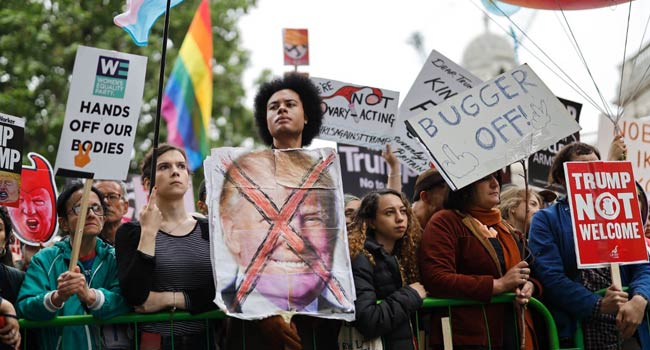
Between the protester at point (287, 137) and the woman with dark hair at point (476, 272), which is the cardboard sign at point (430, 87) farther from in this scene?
the woman with dark hair at point (476, 272)

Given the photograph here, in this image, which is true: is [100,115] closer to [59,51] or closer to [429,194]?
[429,194]

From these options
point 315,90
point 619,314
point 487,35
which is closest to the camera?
point 619,314

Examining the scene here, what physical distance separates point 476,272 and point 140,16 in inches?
110

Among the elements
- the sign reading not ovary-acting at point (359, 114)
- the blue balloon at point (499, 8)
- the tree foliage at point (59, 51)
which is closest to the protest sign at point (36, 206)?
the sign reading not ovary-acting at point (359, 114)

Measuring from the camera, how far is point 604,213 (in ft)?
18.8

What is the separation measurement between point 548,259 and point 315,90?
1733 mm

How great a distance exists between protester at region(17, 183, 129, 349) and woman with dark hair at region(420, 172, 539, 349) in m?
1.71

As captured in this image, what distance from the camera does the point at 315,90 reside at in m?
6.10

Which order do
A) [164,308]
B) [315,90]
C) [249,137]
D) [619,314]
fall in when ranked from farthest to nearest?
1. [249,137]
2. [315,90]
3. [619,314]
4. [164,308]

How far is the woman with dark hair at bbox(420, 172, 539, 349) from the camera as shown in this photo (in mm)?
5441

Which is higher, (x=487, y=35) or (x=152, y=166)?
(x=487, y=35)

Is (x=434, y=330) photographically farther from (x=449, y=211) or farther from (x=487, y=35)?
(x=487, y=35)

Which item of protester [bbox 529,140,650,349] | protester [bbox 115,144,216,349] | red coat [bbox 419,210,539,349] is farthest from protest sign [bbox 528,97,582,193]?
protester [bbox 115,144,216,349]

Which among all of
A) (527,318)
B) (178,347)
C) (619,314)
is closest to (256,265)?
(178,347)
